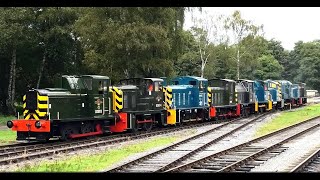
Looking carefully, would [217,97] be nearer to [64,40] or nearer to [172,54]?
[172,54]

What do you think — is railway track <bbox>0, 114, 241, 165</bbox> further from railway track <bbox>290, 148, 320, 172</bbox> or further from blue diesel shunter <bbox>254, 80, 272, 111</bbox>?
blue diesel shunter <bbox>254, 80, 272, 111</bbox>

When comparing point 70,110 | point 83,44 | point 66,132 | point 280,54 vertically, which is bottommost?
point 66,132

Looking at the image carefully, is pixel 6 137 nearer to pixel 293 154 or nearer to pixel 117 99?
pixel 117 99

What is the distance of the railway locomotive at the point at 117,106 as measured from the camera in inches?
682

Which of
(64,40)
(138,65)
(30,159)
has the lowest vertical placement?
(30,159)

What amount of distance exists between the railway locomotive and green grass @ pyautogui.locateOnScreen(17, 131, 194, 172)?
3068 mm

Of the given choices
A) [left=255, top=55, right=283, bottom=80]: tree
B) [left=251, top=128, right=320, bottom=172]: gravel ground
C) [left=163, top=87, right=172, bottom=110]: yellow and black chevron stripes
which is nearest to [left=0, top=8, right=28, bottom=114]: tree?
[left=163, top=87, right=172, bottom=110]: yellow and black chevron stripes

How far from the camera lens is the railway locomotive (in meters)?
17.3

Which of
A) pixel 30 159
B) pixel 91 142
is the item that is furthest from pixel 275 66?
pixel 30 159

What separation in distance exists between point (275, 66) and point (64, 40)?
5061 centimetres

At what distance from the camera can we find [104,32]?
32.5 meters

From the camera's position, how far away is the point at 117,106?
69.2 ft

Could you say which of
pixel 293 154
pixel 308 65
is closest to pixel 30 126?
pixel 293 154

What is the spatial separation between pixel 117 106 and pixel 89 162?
28.0ft
